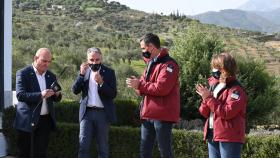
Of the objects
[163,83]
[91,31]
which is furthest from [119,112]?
[91,31]

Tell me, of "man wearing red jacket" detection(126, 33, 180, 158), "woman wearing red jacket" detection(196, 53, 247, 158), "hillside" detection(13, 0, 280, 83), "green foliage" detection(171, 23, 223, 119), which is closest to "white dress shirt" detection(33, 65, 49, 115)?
"man wearing red jacket" detection(126, 33, 180, 158)

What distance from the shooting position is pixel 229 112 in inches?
202

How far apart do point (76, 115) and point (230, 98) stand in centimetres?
477

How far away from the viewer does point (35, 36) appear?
37.3 m

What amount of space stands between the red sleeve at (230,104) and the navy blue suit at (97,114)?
173cm

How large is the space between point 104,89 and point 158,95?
856 millimetres

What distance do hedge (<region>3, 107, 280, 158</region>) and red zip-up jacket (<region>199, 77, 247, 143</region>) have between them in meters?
1.90

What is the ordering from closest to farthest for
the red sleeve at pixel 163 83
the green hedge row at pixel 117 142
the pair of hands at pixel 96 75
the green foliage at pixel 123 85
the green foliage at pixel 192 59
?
1. the red sleeve at pixel 163 83
2. the pair of hands at pixel 96 75
3. the green hedge row at pixel 117 142
4. the green foliage at pixel 192 59
5. the green foliage at pixel 123 85

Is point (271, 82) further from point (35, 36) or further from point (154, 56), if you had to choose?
point (35, 36)

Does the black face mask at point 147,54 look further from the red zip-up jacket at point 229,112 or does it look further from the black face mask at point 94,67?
the red zip-up jacket at point 229,112

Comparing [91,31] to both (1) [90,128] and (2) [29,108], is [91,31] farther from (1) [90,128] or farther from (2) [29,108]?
(2) [29,108]

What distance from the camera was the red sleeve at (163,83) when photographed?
19.2 feet

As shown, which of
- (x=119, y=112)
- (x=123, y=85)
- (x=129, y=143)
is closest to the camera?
(x=129, y=143)

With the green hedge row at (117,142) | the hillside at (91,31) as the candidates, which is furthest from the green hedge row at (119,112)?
the hillside at (91,31)
